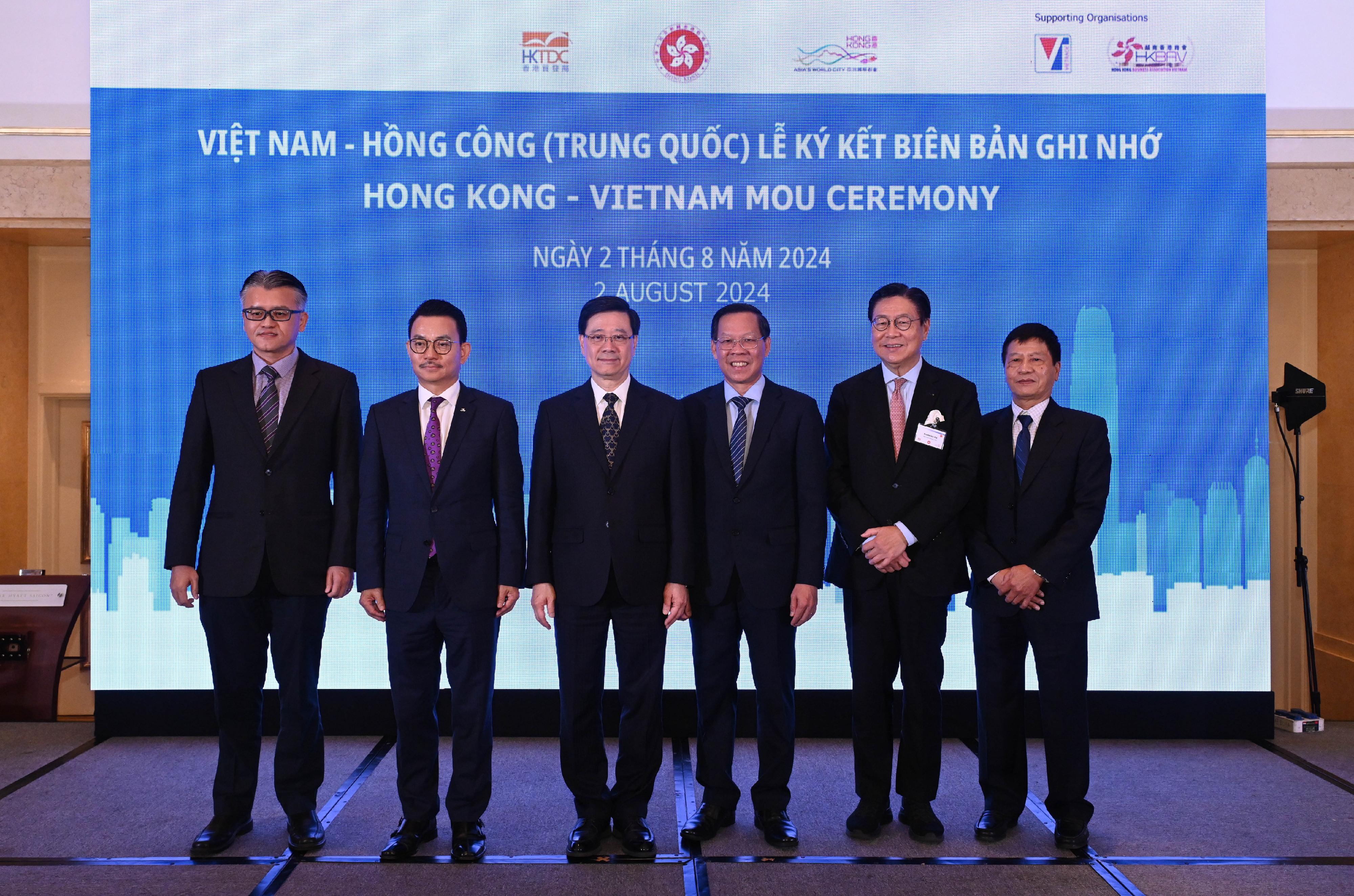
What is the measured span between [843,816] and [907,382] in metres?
1.43

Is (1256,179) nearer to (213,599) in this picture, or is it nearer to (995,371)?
(995,371)

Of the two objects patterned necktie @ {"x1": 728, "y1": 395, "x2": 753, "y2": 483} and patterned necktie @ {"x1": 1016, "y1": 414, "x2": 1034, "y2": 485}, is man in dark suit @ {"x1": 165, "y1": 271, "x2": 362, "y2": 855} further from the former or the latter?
patterned necktie @ {"x1": 1016, "y1": 414, "x2": 1034, "y2": 485}

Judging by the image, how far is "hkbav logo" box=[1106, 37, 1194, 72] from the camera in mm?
3928

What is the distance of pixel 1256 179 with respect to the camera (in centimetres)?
394

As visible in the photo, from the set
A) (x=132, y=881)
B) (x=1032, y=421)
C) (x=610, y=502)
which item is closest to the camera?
(x=132, y=881)

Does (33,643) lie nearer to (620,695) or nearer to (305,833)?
(305,833)

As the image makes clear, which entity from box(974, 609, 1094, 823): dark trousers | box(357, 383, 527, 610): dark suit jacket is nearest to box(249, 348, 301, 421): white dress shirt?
box(357, 383, 527, 610): dark suit jacket

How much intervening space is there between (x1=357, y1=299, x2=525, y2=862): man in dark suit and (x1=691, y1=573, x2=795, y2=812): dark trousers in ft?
2.00

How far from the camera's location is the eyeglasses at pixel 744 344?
272 cm

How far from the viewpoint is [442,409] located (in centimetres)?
270

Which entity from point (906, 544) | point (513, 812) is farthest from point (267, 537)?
point (906, 544)

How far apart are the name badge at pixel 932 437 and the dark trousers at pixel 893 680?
0.40m

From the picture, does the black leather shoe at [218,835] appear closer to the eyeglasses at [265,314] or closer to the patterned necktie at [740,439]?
the eyeglasses at [265,314]

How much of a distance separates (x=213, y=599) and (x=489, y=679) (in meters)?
0.85
